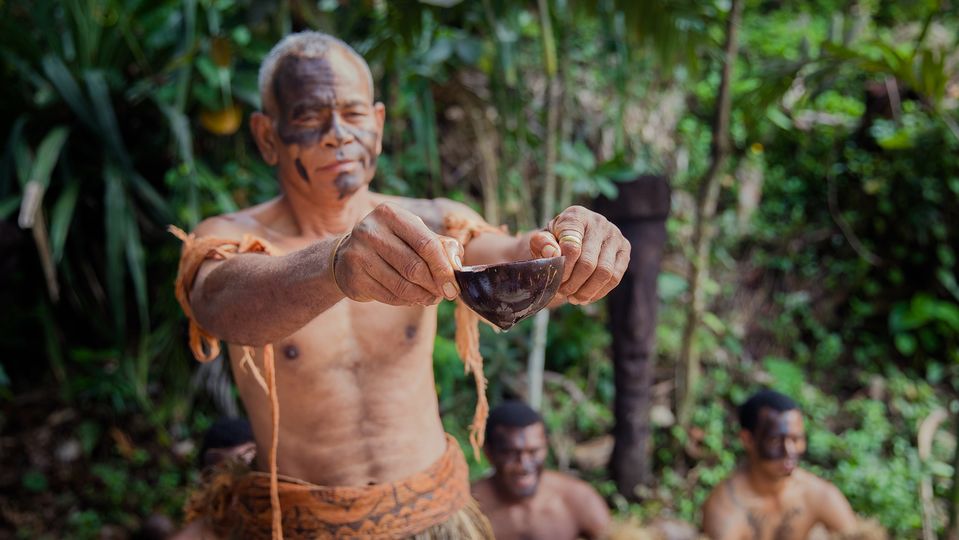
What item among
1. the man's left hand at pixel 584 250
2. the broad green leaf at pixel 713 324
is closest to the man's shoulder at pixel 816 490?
the broad green leaf at pixel 713 324

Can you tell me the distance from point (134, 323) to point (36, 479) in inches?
32.3

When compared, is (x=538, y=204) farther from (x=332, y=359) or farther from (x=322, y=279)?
(x=322, y=279)

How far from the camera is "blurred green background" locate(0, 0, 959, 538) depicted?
311 cm

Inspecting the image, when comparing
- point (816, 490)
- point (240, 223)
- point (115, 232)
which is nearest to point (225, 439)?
point (115, 232)

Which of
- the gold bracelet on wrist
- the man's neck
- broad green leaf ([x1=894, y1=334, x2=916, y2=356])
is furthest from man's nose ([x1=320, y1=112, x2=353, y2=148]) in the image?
broad green leaf ([x1=894, y1=334, x2=916, y2=356])

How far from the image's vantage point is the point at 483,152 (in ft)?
11.6

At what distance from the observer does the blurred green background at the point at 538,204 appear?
122 inches

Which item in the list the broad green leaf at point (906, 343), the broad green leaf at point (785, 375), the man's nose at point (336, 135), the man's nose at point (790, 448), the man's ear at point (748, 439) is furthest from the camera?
the broad green leaf at point (906, 343)

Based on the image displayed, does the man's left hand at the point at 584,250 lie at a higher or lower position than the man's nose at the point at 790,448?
higher

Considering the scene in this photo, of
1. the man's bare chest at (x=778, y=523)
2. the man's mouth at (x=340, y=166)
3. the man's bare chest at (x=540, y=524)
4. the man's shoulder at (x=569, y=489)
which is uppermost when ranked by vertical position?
the man's mouth at (x=340, y=166)

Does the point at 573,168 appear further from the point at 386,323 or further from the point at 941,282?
the point at 941,282

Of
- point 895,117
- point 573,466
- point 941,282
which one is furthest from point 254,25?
point 941,282

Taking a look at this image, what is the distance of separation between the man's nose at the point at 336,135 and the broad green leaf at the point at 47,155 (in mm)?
2014

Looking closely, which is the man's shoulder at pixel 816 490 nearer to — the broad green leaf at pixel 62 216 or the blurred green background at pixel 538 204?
the blurred green background at pixel 538 204
